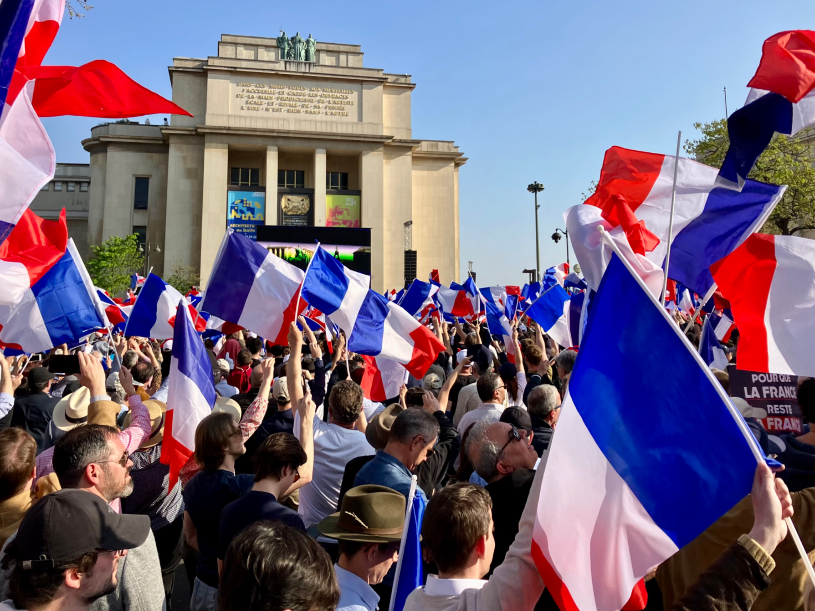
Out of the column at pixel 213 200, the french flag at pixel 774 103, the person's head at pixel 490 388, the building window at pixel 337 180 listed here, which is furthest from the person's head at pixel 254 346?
the building window at pixel 337 180

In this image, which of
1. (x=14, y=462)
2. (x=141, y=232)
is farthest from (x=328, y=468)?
(x=141, y=232)

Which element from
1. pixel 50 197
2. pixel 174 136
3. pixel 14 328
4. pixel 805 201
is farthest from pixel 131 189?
pixel 14 328

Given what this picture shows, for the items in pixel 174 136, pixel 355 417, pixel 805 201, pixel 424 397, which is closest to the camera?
pixel 355 417

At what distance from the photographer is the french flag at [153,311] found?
27.9ft

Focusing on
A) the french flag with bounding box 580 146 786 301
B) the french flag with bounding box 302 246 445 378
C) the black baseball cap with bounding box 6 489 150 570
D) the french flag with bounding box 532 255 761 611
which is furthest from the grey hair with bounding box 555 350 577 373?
the black baseball cap with bounding box 6 489 150 570

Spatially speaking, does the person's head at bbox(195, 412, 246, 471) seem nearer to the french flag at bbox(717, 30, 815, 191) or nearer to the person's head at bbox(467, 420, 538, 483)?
the person's head at bbox(467, 420, 538, 483)

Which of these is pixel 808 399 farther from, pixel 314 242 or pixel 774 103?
pixel 314 242

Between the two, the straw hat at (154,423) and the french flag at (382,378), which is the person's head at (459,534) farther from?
the french flag at (382,378)

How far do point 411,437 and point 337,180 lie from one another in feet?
169

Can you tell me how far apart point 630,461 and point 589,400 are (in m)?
0.23

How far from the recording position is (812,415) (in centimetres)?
338

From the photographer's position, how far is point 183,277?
47.8 m

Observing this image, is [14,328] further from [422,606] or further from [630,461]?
[630,461]

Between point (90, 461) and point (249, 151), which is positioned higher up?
point (249, 151)
